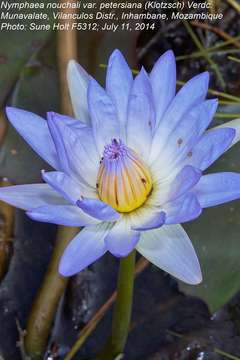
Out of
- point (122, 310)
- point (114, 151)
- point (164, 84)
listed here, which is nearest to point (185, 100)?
point (164, 84)

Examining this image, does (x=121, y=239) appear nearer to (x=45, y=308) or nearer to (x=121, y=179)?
(x=121, y=179)

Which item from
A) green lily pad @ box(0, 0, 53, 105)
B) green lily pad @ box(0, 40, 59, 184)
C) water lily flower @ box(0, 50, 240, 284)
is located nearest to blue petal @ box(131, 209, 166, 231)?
water lily flower @ box(0, 50, 240, 284)

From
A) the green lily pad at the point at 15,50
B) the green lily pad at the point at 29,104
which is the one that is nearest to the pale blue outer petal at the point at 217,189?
the green lily pad at the point at 29,104

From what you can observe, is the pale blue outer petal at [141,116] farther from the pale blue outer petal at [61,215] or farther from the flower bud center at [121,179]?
the pale blue outer petal at [61,215]

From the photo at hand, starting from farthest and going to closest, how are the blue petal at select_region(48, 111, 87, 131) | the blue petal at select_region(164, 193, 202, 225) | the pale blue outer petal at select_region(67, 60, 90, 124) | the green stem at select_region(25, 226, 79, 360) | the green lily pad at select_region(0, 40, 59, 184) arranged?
1. the green lily pad at select_region(0, 40, 59, 184)
2. the green stem at select_region(25, 226, 79, 360)
3. the pale blue outer petal at select_region(67, 60, 90, 124)
4. the blue petal at select_region(48, 111, 87, 131)
5. the blue petal at select_region(164, 193, 202, 225)

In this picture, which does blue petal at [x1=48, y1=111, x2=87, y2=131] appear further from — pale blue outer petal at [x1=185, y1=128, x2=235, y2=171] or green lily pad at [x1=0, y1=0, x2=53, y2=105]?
green lily pad at [x1=0, y1=0, x2=53, y2=105]

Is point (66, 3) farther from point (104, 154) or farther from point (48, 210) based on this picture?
point (48, 210)
